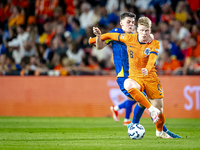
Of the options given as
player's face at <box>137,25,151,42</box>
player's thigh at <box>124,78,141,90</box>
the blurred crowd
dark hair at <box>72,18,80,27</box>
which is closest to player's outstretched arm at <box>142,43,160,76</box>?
player's face at <box>137,25,151,42</box>

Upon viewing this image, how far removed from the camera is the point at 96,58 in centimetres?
1355

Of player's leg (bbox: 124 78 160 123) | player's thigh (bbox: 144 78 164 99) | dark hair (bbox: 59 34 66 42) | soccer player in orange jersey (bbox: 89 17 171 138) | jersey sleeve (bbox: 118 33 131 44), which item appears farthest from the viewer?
dark hair (bbox: 59 34 66 42)

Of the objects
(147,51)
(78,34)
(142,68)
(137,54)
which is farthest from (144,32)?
(78,34)

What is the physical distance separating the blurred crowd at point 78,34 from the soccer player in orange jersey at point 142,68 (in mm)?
6089

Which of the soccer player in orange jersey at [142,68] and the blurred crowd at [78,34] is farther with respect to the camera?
the blurred crowd at [78,34]

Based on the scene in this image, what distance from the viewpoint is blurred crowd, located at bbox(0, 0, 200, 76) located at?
1321cm

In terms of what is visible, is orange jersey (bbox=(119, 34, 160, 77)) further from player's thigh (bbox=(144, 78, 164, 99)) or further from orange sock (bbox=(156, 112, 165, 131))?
orange sock (bbox=(156, 112, 165, 131))

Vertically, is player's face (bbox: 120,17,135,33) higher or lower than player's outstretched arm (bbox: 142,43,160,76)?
higher

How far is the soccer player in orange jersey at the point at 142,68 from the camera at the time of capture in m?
6.43

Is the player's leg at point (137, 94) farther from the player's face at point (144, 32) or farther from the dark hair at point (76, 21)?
the dark hair at point (76, 21)

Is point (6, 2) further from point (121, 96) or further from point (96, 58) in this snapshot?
point (121, 96)

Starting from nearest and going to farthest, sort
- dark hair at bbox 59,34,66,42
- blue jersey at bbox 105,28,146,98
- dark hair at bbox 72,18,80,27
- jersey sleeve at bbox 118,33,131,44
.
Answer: jersey sleeve at bbox 118,33,131,44 → blue jersey at bbox 105,28,146,98 → dark hair at bbox 59,34,66,42 → dark hair at bbox 72,18,80,27

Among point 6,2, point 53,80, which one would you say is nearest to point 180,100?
point 53,80

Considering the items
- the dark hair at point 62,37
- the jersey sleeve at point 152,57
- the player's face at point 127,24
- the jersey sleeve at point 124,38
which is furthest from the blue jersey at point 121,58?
the dark hair at point 62,37
